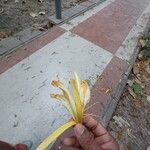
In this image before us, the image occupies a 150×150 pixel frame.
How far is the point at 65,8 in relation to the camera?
17.3 ft

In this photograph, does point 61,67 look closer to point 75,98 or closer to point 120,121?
point 120,121

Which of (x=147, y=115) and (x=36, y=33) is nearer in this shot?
(x=147, y=115)

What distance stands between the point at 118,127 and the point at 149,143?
399mm

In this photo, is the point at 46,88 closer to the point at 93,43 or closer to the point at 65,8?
the point at 93,43

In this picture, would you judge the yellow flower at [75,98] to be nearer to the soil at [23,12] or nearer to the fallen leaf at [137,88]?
the fallen leaf at [137,88]

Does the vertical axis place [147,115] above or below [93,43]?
below

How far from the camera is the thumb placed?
1.66m

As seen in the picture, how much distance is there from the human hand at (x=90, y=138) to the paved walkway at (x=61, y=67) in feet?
3.77

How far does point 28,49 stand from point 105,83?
3.69ft

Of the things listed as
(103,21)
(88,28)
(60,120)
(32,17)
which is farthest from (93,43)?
(60,120)

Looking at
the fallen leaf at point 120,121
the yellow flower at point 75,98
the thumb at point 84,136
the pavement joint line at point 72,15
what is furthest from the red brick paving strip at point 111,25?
Result: the thumb at point 84,136

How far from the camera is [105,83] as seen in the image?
369 centimetres

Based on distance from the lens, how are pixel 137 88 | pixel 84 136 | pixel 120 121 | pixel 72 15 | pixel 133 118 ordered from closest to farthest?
pixel 84 136
pixel 120 121
pixel 133 118
pixel 137 88
pixel 72 15

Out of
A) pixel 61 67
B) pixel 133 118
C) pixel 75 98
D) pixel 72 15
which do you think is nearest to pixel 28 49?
pixel 61 67
